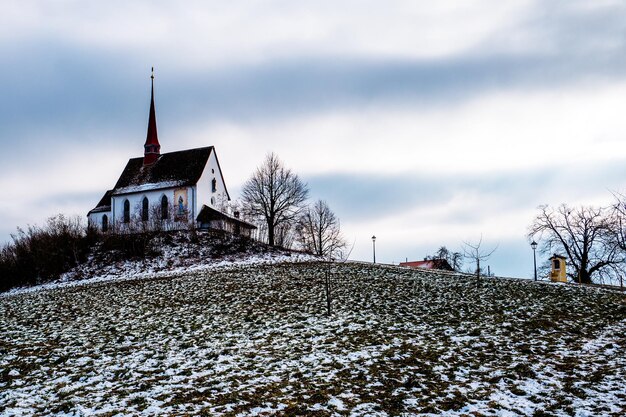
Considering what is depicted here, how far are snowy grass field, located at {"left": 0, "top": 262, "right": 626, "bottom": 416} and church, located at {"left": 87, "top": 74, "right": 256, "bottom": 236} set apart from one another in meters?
28.3

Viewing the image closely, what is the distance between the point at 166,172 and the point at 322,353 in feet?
156

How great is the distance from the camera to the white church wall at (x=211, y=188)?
54031 millimetres

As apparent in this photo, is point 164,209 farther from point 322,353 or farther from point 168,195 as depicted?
point 322,353

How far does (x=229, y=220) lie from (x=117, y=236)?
11.3m

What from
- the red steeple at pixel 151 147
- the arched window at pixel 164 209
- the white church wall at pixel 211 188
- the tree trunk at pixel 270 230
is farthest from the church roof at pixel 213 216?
the red steeple at pixel 151 147

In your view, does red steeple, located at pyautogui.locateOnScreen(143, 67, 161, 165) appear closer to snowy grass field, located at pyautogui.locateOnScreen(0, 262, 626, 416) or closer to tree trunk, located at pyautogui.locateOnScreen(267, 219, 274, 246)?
tree trunk, located at pyautogui.locateOnScreen(267, 219, 274, 246)

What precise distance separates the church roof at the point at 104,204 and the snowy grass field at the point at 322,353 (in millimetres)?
40045

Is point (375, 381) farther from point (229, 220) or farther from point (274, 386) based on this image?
point (229, 220)

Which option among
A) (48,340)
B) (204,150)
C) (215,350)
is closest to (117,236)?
(204,150)

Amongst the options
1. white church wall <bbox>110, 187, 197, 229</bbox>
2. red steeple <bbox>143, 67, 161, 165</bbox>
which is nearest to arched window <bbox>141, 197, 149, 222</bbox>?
white church wall <bbox>110, 187, 197, 229</bbox>

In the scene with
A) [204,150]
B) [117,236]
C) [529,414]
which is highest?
[204,150]

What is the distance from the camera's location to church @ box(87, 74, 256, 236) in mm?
51906

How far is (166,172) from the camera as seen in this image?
5678 cm

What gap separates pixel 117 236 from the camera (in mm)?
45219
